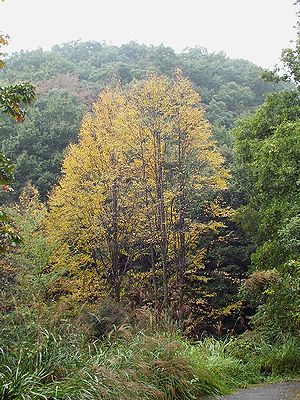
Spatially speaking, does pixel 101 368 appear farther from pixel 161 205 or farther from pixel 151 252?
pixel 151 252

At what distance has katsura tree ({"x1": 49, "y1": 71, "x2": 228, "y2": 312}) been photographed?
13.6m

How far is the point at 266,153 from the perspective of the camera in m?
10.9

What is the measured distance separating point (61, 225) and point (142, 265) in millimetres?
3500

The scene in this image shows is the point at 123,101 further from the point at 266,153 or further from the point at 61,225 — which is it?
the point at 266,153

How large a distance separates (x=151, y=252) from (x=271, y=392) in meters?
8.24

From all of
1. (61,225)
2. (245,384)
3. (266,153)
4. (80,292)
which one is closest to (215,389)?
(245,384)

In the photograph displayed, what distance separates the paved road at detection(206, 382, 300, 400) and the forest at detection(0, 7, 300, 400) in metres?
0.31

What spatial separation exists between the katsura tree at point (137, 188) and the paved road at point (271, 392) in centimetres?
659

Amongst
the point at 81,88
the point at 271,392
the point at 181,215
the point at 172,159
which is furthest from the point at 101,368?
the point at 81,88

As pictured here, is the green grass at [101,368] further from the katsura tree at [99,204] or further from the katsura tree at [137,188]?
the katsura tree at [99,204]

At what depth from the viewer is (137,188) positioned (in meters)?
14.4

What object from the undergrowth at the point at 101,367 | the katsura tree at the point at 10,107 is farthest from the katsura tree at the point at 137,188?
the katsura tree at the point at 10,107

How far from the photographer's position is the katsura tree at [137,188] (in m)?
13.6

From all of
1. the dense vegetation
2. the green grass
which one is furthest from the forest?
the dense vegetation
